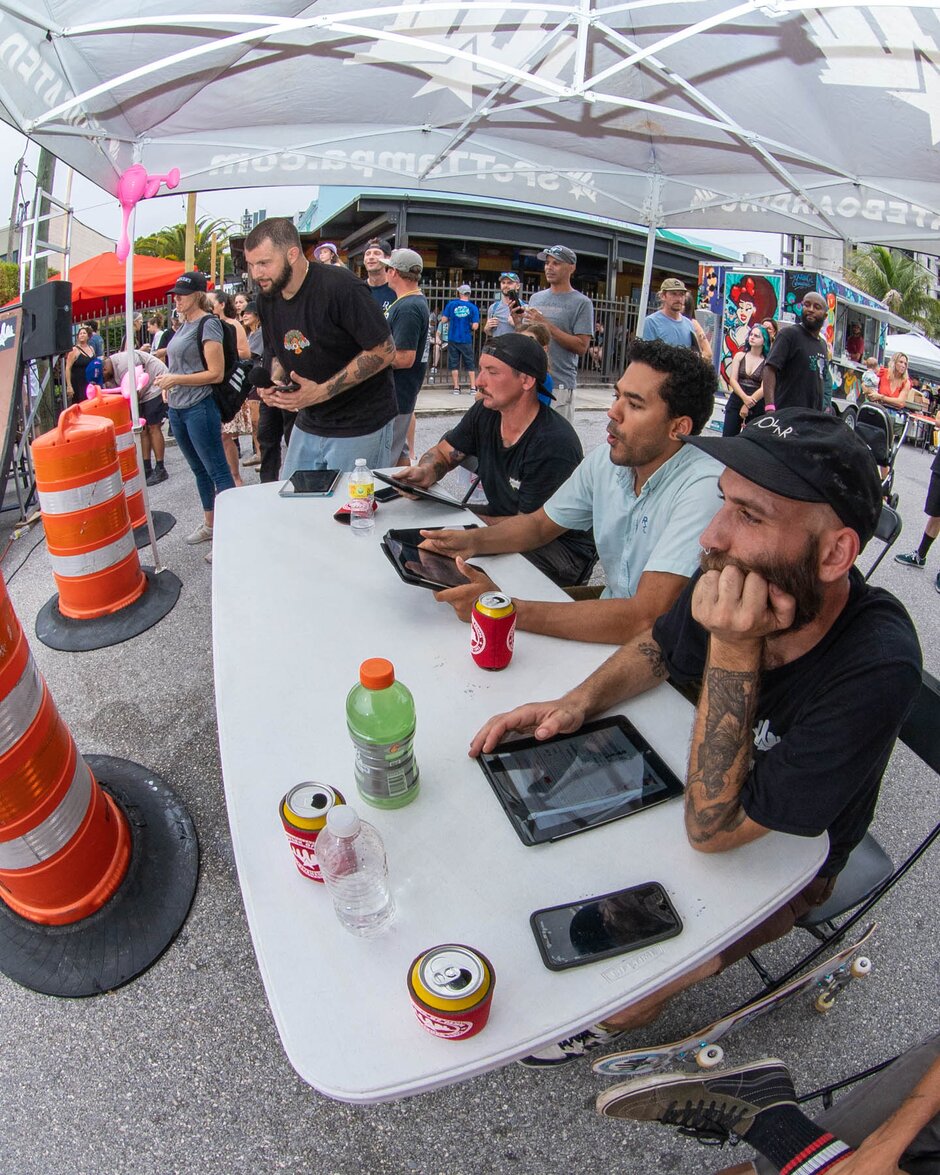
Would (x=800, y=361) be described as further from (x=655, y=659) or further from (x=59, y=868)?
(x=59, y=868)

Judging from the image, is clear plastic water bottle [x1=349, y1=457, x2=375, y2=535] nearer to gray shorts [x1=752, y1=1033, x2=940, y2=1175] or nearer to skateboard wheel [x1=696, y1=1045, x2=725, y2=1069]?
skateboard wheel [x1=696, y1=1045, x2=725, y2=1069]

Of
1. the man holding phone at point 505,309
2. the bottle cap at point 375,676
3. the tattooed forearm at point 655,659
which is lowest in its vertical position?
the tattooed forearm at point 655,659

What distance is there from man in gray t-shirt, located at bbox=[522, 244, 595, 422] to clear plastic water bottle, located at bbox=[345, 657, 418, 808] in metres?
4.54

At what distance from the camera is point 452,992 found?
35.5 inches

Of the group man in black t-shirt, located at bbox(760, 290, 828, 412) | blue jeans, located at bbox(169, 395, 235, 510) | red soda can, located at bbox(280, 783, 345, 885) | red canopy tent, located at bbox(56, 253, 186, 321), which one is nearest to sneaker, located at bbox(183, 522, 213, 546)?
blue jeans, located at bbox(169, 395, 235, 510)

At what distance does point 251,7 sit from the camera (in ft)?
12.6

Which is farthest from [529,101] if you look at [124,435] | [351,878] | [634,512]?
[351,878]

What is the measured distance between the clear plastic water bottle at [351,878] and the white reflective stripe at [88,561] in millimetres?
3293

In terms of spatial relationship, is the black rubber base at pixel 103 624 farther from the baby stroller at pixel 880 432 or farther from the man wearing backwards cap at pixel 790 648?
the baby stroller at pixel 880 432

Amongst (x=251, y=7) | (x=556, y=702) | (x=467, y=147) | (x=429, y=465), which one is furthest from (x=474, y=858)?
(x=467, y=147)

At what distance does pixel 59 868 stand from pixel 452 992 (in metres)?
1.61

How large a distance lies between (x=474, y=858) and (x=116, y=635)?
3.22 metres

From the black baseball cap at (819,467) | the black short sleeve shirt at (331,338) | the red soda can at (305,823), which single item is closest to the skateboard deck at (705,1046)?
the red soda can at (305,823)

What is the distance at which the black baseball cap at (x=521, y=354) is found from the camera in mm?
2797
